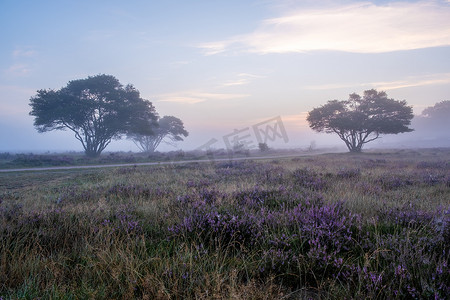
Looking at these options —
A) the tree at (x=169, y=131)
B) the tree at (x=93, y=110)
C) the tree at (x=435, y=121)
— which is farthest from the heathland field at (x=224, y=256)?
the tree at (x=435, y=121)

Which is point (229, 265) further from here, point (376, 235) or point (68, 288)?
point (376, 235)

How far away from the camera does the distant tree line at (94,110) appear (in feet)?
121

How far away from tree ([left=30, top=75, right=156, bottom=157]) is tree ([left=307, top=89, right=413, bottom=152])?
111ft

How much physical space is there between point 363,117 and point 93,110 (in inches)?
1870

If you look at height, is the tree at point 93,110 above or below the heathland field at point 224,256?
above

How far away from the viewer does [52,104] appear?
122 ft

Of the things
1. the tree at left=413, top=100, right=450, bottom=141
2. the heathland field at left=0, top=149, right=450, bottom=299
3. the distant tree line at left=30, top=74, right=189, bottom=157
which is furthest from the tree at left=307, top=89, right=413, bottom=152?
the tree at left=413, top=100, right=450, bottom=141

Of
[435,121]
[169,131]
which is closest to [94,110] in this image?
[169,131]

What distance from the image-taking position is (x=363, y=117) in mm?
41344

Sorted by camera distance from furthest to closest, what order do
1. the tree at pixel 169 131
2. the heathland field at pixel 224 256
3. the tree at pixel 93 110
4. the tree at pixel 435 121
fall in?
1. the tree at pixel 435 121
2. the tree at pixel 169 131
3. the tree at pixel 93 110
4. the heathland field at pixel 224 256

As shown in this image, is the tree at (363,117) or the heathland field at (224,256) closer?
the heathland field at (224,256)

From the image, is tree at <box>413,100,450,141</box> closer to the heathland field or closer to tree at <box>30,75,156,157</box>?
tree at <box>30,75,156,157</box>

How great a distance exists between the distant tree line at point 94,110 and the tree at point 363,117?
33.6 meters

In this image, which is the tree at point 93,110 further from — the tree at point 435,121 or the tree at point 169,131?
the tree at point 435,121
